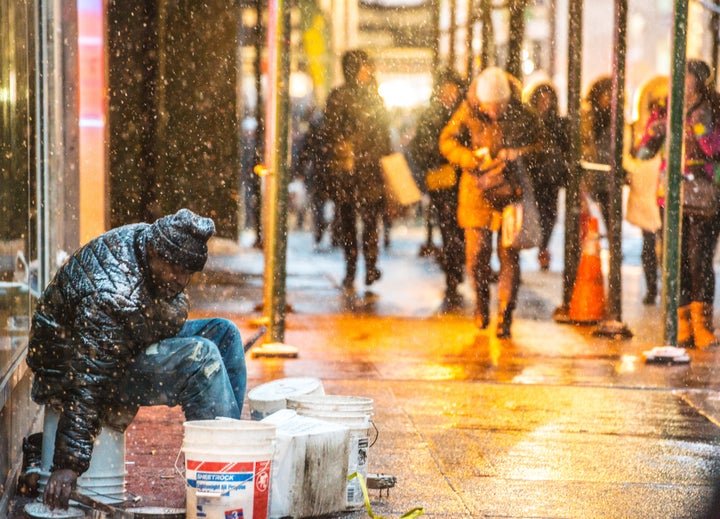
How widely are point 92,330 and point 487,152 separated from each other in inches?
242

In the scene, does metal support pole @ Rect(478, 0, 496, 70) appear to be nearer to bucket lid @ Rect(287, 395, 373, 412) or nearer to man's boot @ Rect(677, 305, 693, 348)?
man's boot @ Rect(677, 305, 693, 348)

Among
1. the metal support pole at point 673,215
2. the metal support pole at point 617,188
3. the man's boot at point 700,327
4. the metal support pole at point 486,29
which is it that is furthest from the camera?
the metal support pole at point 486,29

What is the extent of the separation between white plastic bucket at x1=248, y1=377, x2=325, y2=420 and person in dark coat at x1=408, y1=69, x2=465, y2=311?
701cm

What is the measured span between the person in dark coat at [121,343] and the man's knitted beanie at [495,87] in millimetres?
5565

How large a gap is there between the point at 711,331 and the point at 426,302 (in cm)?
309

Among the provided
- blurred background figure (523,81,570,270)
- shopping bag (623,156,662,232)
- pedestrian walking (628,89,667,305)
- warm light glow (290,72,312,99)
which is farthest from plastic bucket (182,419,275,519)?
warm light glow (290,72,312,99)

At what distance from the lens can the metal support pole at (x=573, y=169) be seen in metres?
11.9

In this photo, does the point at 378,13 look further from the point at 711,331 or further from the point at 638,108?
the point at 711,331

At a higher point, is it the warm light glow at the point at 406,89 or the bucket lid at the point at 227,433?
the warm light glow at the point at 406,89

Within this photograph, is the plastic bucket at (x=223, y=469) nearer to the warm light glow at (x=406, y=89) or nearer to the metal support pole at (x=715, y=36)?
the metal support pole at (x=715, y=36)

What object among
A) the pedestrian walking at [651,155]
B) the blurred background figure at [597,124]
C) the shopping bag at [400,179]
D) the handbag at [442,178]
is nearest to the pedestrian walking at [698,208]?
the pedestrian walking at [651,155]

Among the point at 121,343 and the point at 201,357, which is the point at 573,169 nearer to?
the point at 201,357

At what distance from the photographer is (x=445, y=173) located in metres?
13.2

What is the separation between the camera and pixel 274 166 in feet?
31.1
